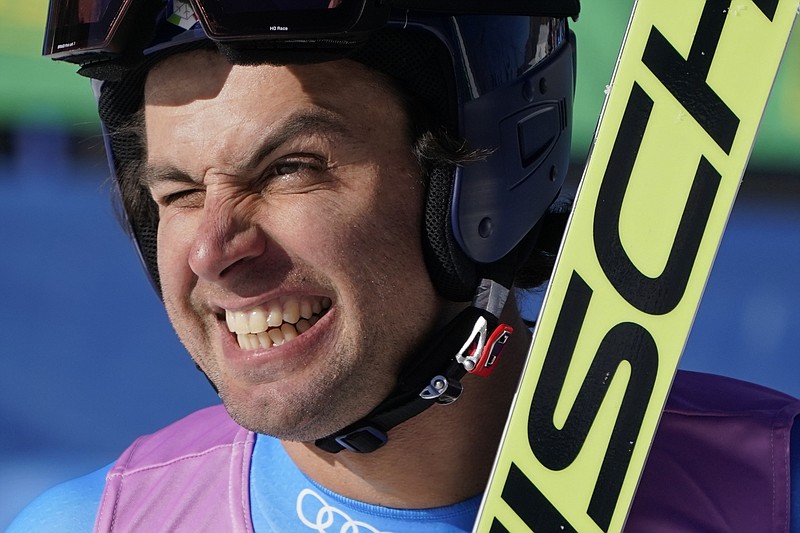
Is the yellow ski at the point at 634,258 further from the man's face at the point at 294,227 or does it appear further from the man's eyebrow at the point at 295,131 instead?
the man's eyebrow at the point at 295,131

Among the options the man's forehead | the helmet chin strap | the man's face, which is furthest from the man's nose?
the helmet chin strap

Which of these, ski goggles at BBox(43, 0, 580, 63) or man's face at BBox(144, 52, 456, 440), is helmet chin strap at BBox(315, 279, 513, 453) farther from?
ski goggles at BBox(43, 0, 580, 63)

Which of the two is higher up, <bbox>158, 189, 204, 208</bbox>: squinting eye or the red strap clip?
<bbox>158, 189, 204, 208</bbox>: squinting eye

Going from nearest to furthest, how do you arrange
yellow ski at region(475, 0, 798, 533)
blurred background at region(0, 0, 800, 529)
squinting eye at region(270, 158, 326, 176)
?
yellow ski at region(475, 0, 798, 533) < squinting eye at region(270, 158, 326, 176) < blurred background at region(0, 0, 800, 529)

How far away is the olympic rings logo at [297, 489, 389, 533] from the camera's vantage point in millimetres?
1682

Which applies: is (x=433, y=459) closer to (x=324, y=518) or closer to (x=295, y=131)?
(x=324, y=518)

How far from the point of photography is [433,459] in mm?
1666

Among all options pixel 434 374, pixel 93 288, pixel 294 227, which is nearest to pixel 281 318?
pixel 294 227

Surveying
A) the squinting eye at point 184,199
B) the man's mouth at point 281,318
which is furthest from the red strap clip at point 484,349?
the squinting eye at point 184,199

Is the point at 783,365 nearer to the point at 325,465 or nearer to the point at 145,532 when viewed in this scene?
the point at 325,465

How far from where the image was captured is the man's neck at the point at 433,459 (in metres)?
1.67

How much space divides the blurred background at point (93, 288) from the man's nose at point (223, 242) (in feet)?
5.75

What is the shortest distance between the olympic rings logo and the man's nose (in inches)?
17.1

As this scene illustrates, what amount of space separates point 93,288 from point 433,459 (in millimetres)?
1920
